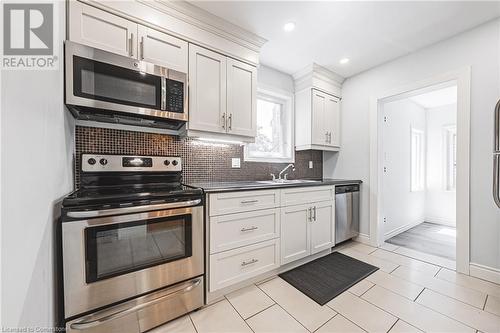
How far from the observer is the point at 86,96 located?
4.38ft

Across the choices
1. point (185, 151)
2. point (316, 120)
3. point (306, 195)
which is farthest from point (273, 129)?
point (185, 151)

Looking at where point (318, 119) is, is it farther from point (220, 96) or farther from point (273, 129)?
point (220, 96)

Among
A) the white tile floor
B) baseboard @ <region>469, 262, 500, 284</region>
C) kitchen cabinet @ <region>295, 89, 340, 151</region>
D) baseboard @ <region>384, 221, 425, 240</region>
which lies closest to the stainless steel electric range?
the white tile floor

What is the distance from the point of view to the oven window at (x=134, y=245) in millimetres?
1178

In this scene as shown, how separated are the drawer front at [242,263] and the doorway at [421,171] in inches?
81.6

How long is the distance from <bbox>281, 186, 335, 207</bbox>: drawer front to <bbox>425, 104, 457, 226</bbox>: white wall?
335 cm

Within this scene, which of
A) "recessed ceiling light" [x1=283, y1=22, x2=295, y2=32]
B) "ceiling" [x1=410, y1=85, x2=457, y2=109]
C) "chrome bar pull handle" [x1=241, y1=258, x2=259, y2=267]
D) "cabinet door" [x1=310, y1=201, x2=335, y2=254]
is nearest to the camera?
"chrome bar pull handle" [x1=241, y1=258, x2=259, y2=267]

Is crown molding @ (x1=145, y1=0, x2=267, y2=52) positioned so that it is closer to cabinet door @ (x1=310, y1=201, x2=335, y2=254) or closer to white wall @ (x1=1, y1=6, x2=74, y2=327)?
white wall @ (x1=1, y1=6, x2=74, y2=327)

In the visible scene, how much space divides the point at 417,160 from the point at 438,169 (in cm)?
55

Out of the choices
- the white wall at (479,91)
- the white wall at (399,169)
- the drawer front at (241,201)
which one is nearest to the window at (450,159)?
the white wall at (399,169)

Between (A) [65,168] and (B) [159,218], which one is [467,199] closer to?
(B) [159,218]

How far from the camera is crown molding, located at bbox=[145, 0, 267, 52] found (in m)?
1.69

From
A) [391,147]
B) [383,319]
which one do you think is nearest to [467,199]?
[391,147]

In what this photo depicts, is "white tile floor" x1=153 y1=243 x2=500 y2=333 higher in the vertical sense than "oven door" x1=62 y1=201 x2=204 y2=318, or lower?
lower
